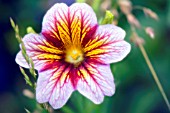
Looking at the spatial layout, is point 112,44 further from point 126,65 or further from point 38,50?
point 126,65

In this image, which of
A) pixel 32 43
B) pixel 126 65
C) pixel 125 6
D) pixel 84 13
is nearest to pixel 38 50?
pixel 32 43

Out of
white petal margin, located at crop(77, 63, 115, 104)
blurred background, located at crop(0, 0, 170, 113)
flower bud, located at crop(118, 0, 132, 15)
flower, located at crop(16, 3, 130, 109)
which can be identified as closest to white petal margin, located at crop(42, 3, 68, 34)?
flower, located at crop(16, 3, 130, 109)

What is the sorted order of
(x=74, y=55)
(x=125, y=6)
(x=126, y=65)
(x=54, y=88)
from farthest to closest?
(x=126, y=65)
(x=125, y=6)
(x=74, y=55)
(x=54, y=88)

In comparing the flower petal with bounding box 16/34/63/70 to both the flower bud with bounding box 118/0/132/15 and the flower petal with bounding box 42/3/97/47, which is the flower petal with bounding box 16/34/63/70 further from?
the flower bud with bounding box 118/0/132/15

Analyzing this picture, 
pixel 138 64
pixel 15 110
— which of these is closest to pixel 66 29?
pixel 138 64

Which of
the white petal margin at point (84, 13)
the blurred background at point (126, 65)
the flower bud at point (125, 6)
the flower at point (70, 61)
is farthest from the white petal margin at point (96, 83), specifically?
the blurred background at point (126, 65)

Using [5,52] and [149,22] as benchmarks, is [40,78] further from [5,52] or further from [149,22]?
[5,52]

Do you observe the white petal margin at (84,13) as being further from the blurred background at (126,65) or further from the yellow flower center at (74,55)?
the blurred background at (126,65)
